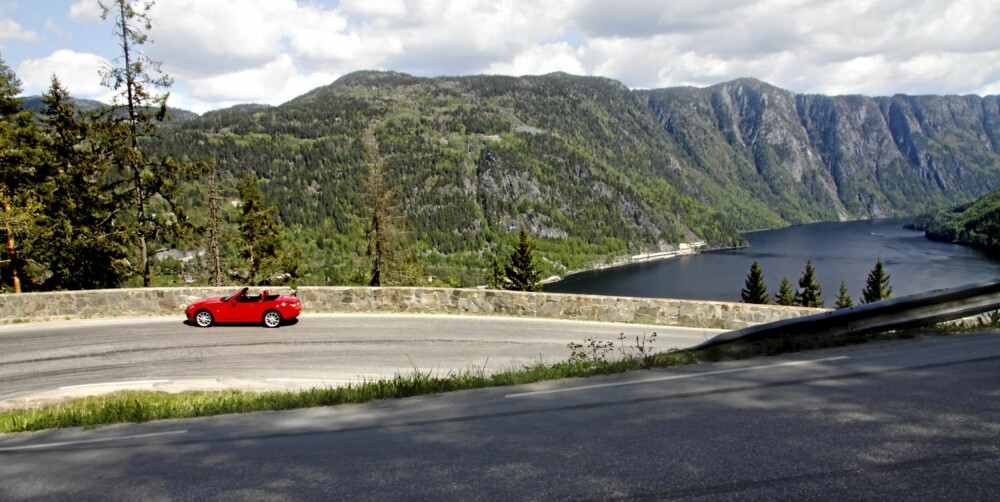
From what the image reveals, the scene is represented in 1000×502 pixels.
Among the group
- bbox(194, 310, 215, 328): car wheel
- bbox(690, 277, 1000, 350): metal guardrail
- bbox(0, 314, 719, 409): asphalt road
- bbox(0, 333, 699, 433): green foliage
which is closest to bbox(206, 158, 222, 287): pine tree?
bbox(0, 314, 719, 409): asphalt road

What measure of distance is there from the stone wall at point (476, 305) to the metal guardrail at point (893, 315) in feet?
32.2

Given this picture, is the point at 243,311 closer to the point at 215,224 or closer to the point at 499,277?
the point at 215,224

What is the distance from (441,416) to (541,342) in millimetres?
9357

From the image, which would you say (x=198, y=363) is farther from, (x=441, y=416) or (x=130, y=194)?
(x=130, y=194)

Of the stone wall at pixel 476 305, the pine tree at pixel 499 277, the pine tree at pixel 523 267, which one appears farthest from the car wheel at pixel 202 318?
the pine tree at pixel 499 277

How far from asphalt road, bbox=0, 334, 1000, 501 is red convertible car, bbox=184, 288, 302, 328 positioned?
381 inches

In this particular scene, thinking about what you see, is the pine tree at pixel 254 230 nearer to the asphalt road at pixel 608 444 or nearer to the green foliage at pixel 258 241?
the green foliage at pixel 258 241

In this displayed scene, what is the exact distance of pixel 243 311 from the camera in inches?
645

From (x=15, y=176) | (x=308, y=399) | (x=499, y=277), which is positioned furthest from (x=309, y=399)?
(x=499, y=277)

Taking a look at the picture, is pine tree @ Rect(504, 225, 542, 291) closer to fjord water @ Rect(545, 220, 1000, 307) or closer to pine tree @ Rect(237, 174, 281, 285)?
pine tree @ Rect(237, 174, 281, 285)

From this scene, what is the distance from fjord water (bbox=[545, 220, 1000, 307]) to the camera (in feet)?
376

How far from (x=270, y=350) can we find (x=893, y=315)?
43.5 feet

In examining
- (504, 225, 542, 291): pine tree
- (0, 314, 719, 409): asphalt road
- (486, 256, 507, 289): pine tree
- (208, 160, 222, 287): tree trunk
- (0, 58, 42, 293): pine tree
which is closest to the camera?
(0, 314, 719, 409): asphalt road

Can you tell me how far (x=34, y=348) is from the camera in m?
14.1
